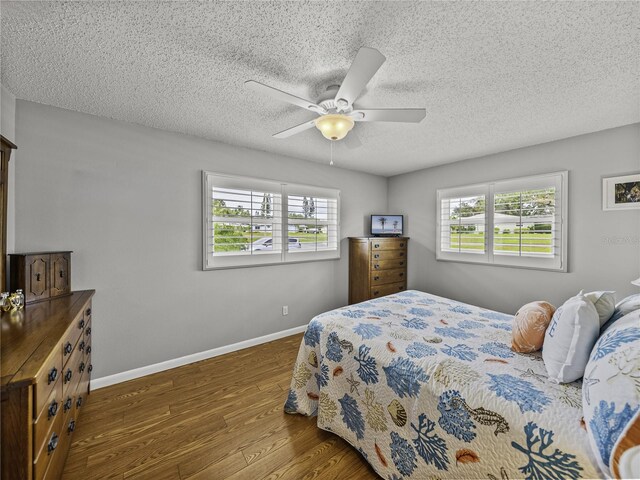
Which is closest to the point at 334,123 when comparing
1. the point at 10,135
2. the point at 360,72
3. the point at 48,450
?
the point at 360,72

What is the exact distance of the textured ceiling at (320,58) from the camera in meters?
1.23

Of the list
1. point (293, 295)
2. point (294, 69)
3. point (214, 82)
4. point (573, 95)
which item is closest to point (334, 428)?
point (293, 295)

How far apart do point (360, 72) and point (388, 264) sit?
3.03m

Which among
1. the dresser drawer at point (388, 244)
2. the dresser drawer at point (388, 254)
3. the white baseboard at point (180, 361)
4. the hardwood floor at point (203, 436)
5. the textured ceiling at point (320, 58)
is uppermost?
the textured ceiling at point (320, 58)

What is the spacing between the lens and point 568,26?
129 centimetres

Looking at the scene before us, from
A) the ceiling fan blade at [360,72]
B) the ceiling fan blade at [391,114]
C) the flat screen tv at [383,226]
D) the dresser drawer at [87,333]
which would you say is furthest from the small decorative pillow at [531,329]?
the dresser drawer at [87,333]

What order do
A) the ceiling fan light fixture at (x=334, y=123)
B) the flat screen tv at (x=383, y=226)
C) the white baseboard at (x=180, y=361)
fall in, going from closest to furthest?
the ceiling fan light fixture at (x=334, y=123), the white baseboard at (x=180, y=361), the flat screen tv at (x=383, y=226)

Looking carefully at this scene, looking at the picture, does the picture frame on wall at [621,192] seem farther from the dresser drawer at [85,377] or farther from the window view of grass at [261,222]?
the dresser drawer at [85,377]

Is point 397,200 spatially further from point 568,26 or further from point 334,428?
point 334,428

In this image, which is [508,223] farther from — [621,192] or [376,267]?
[376,267]

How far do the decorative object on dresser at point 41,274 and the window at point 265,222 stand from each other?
109cm

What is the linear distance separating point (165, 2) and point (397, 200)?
3953 millimetres

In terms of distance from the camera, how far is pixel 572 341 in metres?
1.21

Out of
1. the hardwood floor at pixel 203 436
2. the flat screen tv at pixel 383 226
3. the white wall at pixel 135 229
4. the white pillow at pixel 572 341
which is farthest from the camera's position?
the flat screen tv at pixel 383 226
